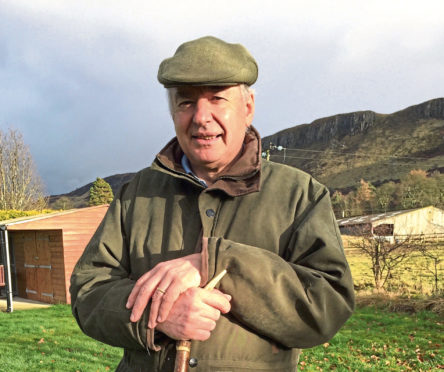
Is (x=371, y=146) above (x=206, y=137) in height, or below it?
above

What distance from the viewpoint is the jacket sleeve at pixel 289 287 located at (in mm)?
1426

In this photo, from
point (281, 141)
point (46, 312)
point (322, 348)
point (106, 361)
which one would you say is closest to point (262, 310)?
point (106, 361)

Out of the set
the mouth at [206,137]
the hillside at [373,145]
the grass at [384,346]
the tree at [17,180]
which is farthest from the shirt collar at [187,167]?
the hillside at [373,145]

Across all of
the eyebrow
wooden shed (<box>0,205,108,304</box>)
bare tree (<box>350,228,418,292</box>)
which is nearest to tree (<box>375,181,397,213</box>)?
bare tree (<box>350,228,418,292</box>)

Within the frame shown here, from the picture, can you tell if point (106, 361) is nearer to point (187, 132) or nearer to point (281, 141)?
point (187, 132)

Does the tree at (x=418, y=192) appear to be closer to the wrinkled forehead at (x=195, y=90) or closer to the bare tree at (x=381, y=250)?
the bare tree at (x=381, y=250)

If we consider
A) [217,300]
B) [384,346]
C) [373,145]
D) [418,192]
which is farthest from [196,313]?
[373,145]

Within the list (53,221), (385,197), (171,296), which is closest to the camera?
(171,296)

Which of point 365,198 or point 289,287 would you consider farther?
point 365,198

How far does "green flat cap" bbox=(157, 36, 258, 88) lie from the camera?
1616mm

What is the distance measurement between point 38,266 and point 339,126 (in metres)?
165

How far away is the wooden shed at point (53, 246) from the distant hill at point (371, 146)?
83503 mm

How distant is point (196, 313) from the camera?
1.39 meters

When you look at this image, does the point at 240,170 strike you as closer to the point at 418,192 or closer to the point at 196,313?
the point at 196,313
